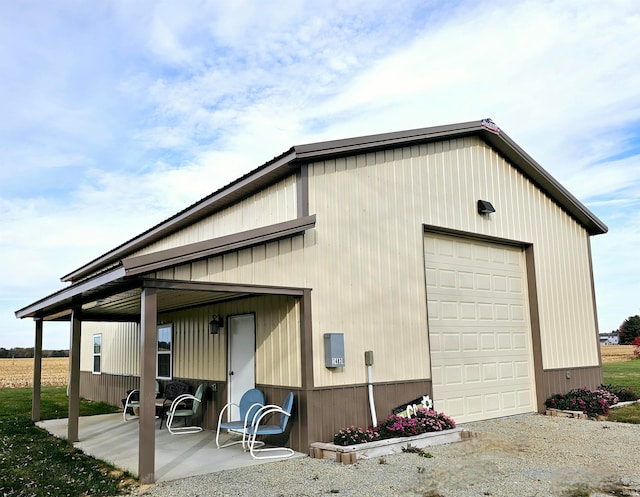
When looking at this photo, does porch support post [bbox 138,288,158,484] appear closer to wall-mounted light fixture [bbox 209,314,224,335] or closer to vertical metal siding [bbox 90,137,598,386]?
vertical metal siding [bbox 90,137,598,386]

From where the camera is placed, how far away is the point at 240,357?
31.3 ft

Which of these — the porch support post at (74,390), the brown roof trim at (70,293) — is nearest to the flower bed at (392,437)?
the brown roof trim at (70,293)

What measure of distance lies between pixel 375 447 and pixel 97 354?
12.1m

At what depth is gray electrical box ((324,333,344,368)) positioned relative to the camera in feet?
26.3

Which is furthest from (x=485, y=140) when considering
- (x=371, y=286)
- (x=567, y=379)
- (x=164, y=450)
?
(x=164, y=450)

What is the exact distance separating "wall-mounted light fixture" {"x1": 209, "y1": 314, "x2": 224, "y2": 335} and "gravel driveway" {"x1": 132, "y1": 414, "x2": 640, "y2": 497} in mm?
3337

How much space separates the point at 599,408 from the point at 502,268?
10.3 feet

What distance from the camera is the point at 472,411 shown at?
10.3 meters

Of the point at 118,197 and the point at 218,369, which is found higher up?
the point at 118,197

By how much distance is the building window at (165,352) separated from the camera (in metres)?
12.1

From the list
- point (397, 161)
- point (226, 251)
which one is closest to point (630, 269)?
point (397, 161)

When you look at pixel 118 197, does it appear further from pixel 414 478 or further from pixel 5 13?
pixel 414 478

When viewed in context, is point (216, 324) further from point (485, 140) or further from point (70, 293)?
point (485, 140)

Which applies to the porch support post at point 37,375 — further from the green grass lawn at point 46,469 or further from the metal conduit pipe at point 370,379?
the metal conduit pipe at point 370,379
